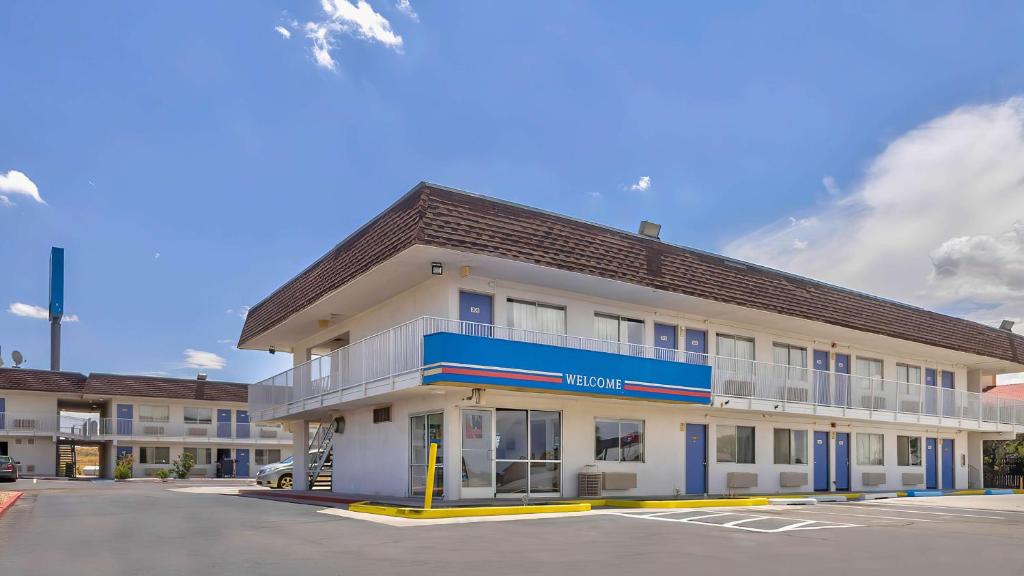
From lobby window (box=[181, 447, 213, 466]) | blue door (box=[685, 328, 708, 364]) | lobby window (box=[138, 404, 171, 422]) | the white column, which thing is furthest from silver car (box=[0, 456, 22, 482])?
blue door (box=[685, 328, 708, 364])

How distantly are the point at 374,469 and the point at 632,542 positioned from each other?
1406 cm

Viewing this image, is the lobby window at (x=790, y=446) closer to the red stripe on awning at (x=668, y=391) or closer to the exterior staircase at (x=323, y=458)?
the red stripe on awning at (x=668, y=391)

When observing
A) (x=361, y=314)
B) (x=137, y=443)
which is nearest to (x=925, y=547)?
(x=361, y=314)

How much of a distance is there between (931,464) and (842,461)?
269 inches

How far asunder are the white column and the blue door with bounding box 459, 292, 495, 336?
12.9 metres

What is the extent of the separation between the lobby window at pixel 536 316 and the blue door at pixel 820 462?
40.1 feet

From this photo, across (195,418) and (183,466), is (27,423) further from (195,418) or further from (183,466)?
(183,466)

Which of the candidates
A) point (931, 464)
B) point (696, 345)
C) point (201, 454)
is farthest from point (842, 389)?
point (201, 454)

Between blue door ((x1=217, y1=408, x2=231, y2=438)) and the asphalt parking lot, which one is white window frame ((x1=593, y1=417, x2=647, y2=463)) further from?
blue door ((x1=217, y1=408, x2=231, y2=438))

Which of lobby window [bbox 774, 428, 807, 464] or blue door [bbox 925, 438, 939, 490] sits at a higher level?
lobby window [bbox 774, 428, 807, 464]

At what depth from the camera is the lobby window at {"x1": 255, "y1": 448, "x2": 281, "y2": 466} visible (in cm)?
5816

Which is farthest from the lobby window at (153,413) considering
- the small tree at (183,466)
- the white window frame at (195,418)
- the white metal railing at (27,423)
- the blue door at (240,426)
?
the white metal railing at (27,423)

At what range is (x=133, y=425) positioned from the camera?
5312 centimetres

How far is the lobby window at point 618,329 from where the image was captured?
24.3 m
